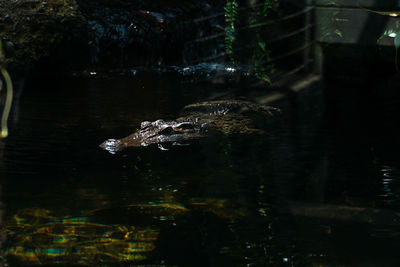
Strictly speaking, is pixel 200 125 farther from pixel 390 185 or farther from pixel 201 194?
pixel 390 185

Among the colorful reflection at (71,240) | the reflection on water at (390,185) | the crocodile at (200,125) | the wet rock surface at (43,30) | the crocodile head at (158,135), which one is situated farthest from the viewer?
the wet rock surface at (43,30)

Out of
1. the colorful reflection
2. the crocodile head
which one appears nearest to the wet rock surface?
the crocodile head

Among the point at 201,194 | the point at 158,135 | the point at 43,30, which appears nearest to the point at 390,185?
the point at 201,194

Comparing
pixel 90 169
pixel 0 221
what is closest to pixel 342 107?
pixel 90 169

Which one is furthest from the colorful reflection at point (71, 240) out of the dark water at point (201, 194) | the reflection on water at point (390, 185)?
the reflection on water at point (390, 185)

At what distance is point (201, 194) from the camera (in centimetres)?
382

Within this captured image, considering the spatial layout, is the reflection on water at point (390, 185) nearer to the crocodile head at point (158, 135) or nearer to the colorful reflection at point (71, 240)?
the colorful reflection at point (71, 240)

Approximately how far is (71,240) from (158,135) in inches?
93.6

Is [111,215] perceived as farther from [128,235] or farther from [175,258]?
[175,258]

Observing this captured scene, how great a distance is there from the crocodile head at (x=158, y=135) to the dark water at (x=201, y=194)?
0.51 feet

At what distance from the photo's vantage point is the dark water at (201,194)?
295cm

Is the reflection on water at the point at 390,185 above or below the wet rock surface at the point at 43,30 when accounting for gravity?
below

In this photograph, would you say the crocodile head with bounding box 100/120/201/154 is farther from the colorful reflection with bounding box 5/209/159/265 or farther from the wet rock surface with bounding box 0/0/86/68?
the wet rock surface with bounding box 0/0/86/68

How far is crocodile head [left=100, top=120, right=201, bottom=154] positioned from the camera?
16.4ft
